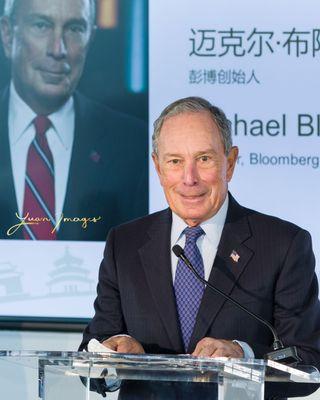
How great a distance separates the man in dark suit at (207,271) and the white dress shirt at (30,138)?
5.27ft

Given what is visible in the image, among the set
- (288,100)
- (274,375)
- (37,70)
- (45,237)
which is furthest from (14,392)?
(274,375)

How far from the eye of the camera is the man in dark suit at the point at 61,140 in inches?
172

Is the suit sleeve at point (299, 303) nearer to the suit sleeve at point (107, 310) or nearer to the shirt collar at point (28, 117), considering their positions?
the suit sleeve at point (107, 310)

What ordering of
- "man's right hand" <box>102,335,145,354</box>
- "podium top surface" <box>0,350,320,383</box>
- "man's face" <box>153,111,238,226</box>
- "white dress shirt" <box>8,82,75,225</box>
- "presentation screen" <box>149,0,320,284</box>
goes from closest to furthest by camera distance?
"podium top surface" <box>0,350,320,383</box>
"man's right hand" <box>102,335,145,354</box>
"man's face" <box>153,111,238,226</box>
"presentation screen" <box>149,0,320,284</box>
"white dress shirt" <box>8,82,75,225</box>

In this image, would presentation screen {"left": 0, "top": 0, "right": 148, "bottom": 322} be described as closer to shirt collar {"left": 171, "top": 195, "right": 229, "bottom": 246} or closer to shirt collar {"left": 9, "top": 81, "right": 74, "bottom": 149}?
shirt collar {"left": 9, "top": 81, "right": 74, "bottom": 149}

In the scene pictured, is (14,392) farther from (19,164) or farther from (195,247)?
(195,247)

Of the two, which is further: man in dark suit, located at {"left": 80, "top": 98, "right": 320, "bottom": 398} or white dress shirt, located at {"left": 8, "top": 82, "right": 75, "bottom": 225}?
white dress shirt, located at {"left": 8, "top": 82, "right": 75, "bottom": 225}

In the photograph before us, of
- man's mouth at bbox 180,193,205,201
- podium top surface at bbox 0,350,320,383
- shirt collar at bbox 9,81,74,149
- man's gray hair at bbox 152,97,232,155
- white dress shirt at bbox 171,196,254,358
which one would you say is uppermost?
shirt collar at bbox 9,81,74,149

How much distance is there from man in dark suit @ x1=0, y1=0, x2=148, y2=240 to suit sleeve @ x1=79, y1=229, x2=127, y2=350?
154 centimetres

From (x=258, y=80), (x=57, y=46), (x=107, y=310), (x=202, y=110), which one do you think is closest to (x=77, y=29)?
(x=57, y=46)

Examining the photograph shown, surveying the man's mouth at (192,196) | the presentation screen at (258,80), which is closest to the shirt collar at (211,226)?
the man's mouth at (192,196)

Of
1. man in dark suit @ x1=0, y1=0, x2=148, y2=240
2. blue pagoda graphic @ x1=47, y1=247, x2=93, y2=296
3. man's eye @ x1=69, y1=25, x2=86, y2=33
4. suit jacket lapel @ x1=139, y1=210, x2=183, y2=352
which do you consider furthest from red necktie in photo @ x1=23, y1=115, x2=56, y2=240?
suit jacket lapel @ x1=139, y1=210, x2=183, y2=352

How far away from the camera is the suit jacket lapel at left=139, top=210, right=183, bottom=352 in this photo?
8.88ft

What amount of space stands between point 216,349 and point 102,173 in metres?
2.01
